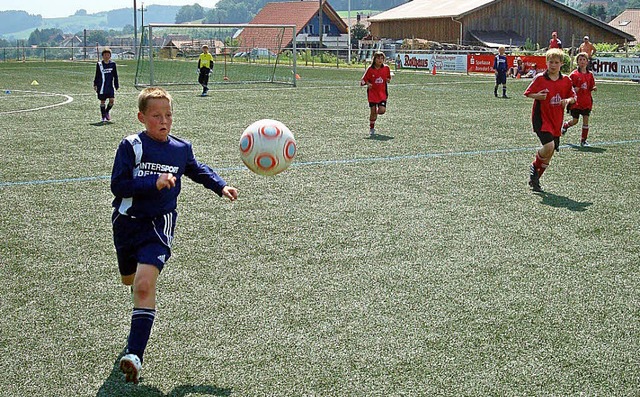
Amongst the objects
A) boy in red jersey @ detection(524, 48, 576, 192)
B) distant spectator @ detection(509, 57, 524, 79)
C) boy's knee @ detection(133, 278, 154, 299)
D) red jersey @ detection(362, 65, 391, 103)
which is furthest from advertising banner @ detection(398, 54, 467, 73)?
boy's knee @ detection(133, 278, 154, 299)

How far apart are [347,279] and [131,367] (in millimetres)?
2263

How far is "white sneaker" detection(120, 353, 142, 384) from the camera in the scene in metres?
4.00

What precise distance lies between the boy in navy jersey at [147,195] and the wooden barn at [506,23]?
203 feet

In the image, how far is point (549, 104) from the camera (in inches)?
381

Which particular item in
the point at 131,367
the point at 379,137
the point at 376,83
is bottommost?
the point at 131,367

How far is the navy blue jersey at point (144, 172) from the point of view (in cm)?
432

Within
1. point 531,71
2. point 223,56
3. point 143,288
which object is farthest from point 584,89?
point 223,56

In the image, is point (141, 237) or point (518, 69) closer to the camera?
point (141, 237)

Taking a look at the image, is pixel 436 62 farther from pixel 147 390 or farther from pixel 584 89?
pixel 147 390

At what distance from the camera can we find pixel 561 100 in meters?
9.70

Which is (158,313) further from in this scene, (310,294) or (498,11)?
(498,11)

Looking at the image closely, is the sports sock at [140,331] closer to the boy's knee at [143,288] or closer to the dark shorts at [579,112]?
the boy's knee at [143,288]

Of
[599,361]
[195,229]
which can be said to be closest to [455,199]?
[195,229]

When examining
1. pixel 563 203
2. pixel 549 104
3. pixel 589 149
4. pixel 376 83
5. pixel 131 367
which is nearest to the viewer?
pixel 131 367
